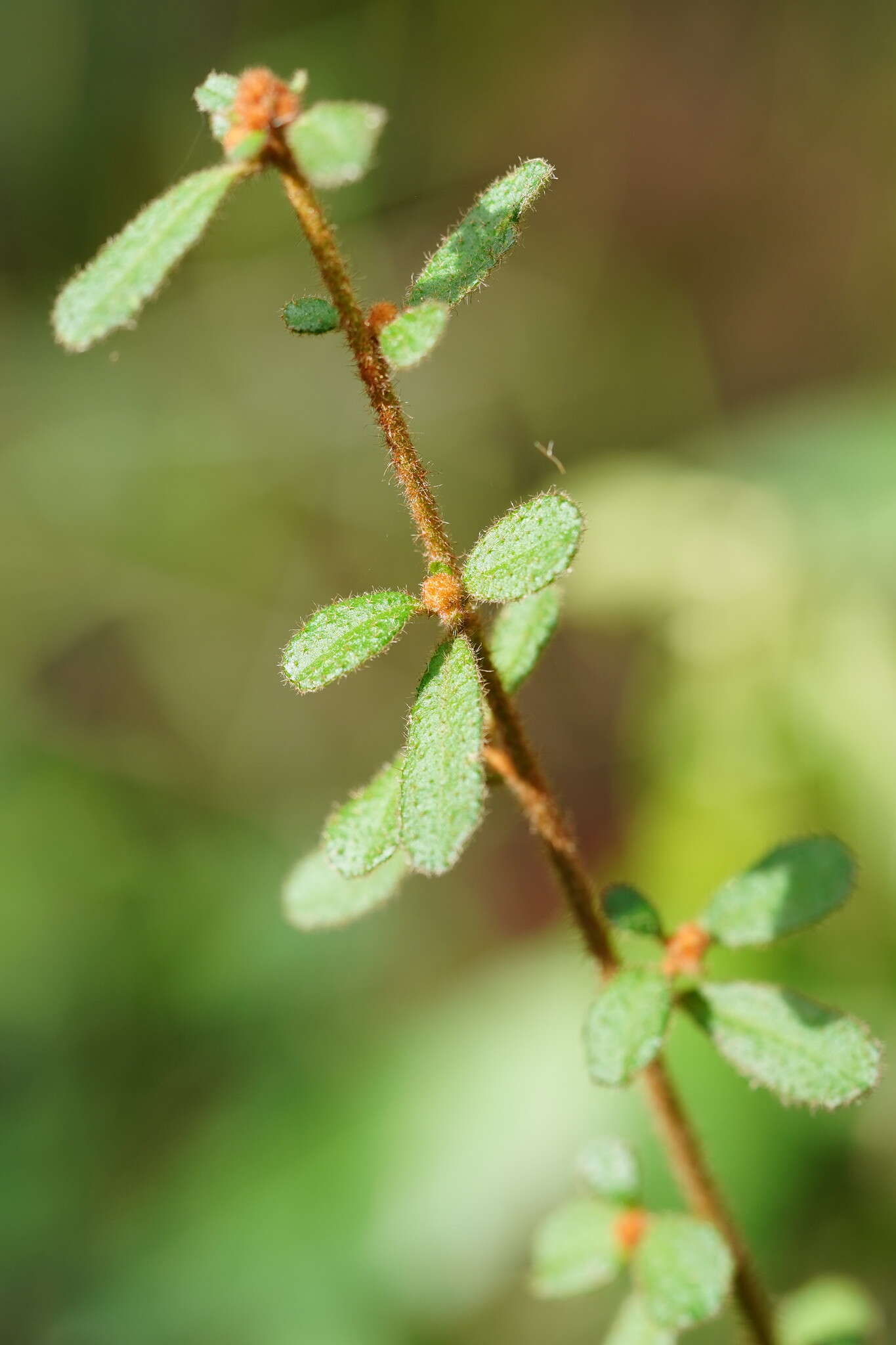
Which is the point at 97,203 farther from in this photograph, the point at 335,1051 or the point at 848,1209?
the point at 848,1209

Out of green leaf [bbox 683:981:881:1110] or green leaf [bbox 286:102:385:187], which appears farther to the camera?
green leaf [bbox 683:981:881:1110]

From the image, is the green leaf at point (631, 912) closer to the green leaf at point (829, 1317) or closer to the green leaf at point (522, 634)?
the green leaf at point (522, 634)

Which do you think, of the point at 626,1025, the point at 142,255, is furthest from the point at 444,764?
the point at 142,255

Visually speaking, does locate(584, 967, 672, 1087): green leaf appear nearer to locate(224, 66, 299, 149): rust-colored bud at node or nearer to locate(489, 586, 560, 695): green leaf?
locate(489, 586, 560, 695): green leaf

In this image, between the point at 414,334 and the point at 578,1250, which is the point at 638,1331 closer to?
the point at 578,1250

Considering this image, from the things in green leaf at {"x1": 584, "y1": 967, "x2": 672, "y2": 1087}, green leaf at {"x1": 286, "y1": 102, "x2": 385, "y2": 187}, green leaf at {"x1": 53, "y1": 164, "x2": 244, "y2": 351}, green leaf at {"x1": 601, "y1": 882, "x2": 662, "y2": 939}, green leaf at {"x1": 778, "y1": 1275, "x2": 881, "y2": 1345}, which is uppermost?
green leaf at {"x1": 286, "y1": 102, "x2": 385, "y2": 187}

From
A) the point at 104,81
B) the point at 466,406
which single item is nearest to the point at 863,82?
the point at 466,406

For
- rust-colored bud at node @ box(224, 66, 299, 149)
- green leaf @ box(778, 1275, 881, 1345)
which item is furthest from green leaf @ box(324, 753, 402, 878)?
green leaf @ box(778, 1275, 881, 1345)
